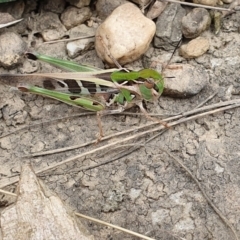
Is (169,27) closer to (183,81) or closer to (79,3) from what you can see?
(183,81)

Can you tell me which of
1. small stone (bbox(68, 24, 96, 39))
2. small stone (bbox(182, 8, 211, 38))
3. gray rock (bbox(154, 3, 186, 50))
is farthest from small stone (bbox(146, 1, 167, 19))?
small stone (bbox(68, 24, 96, 39))

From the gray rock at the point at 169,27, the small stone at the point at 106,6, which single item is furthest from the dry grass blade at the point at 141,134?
the small stone at the point at 106,6

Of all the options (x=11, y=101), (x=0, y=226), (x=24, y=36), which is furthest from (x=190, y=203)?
(x=24, y=36)

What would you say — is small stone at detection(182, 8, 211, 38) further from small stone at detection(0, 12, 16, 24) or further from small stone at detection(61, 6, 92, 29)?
small stone at detection(0, 12, 16, 24)

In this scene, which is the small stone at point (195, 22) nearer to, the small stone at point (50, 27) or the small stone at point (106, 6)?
the small stone at point (106, 6)

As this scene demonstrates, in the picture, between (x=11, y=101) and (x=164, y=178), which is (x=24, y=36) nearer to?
(x=11, y=101)
